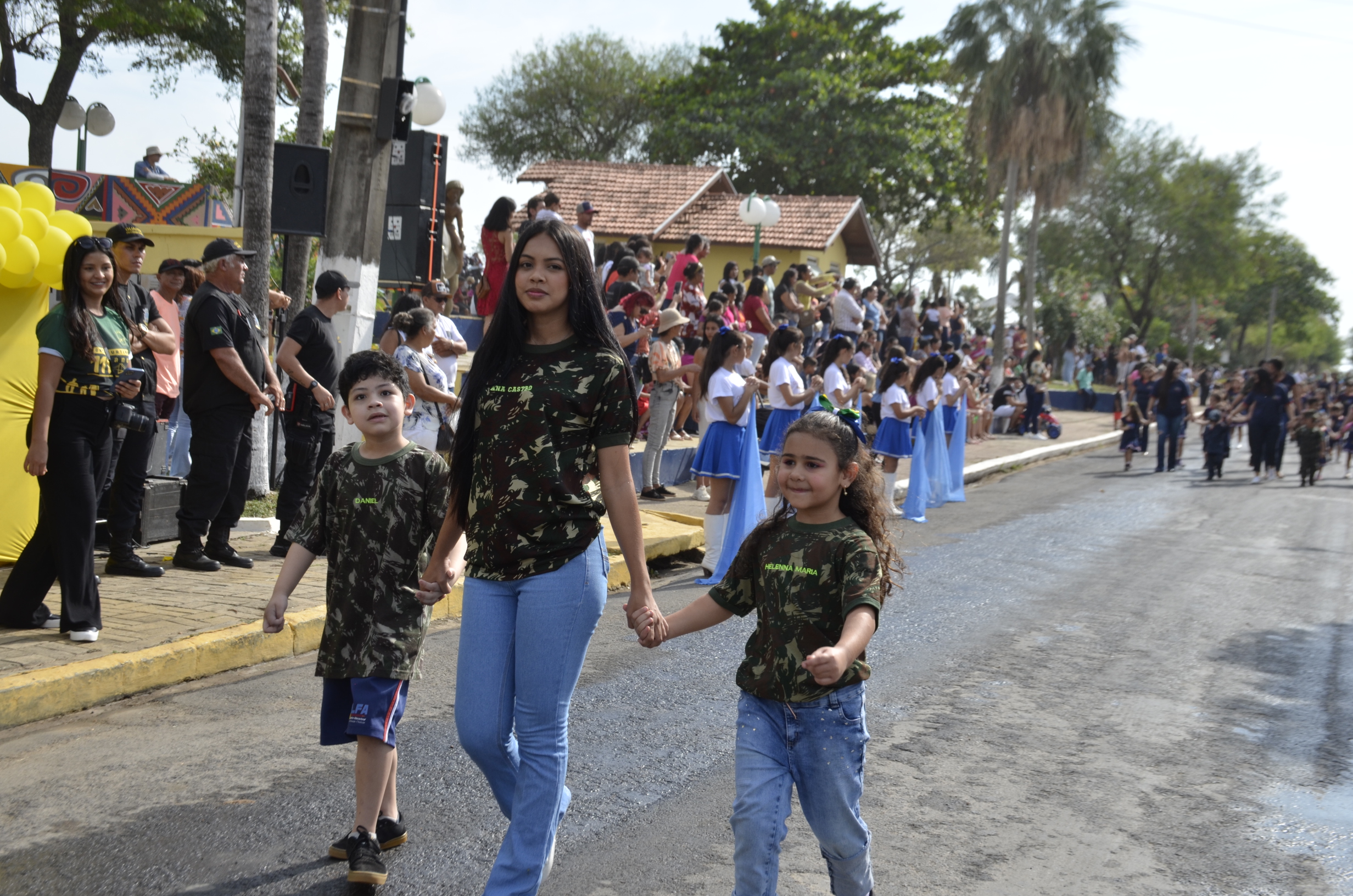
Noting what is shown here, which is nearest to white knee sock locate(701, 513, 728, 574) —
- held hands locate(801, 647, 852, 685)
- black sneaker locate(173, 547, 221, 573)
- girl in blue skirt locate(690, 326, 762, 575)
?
girl in blue skirt locate(690, 326, 762, 575)

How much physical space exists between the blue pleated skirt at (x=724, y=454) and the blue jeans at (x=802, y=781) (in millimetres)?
5715

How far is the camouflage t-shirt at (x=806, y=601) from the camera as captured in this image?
121 inches

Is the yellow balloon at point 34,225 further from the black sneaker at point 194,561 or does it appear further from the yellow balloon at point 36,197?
the black sneaker at point 194,561

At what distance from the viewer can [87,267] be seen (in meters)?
5.54

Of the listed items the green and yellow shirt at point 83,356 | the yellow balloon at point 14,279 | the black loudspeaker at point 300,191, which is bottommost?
the green and yellow shirt at point 83,356

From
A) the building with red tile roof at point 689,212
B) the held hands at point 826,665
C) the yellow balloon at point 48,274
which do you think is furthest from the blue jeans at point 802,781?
the building with red tile roof at point 689,212

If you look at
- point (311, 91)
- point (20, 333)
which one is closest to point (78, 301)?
point (20, 333)

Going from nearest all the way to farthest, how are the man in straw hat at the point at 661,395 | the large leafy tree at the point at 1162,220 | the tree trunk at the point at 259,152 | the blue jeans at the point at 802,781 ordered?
the blue jeans at the point at 802,781 → the tree trunk at the point at 259,152 → the man in straw hat at the point at 661,395 → the large leafy tree at the point at 1162,220

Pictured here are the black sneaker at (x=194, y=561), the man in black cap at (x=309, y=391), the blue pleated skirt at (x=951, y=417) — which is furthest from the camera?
the blue pleated skirt at (x=951, y=417)

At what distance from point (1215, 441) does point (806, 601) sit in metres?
19.5

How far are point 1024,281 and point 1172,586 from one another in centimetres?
3257

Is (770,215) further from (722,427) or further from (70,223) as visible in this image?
(70,223)

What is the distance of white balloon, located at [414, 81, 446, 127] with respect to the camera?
1320 cm

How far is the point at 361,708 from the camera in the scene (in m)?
3.63
